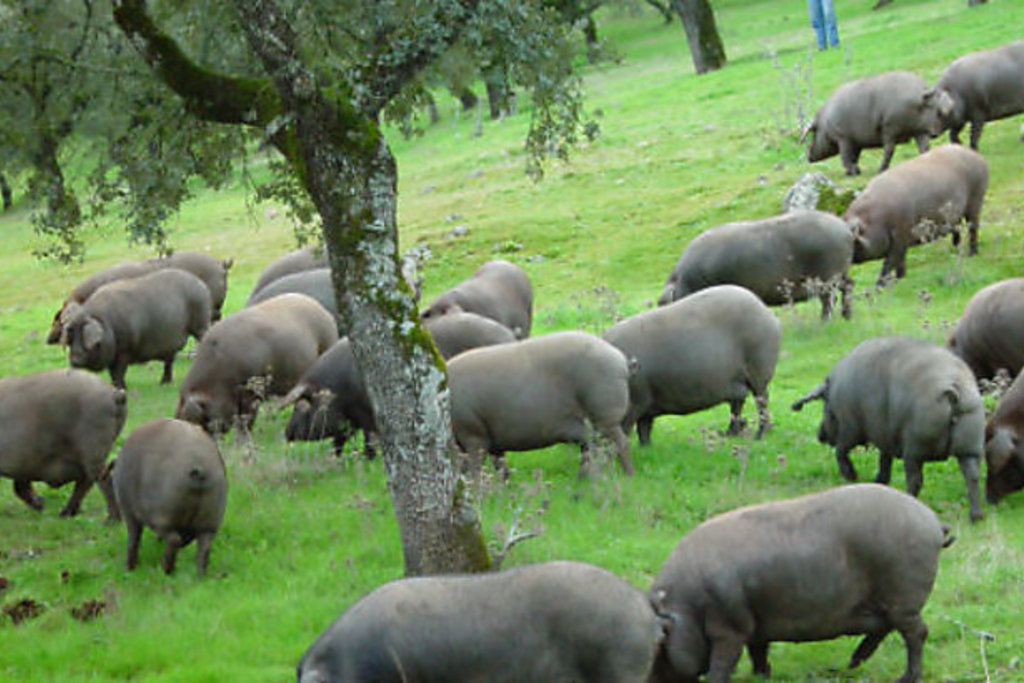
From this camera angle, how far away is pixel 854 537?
333 inches

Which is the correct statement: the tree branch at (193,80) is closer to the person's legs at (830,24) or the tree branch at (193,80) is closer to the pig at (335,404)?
the pig at (335,404)

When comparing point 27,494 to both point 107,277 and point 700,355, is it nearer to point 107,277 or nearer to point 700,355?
point 700,355

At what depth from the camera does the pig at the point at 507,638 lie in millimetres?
7832

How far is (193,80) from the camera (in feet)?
34.4

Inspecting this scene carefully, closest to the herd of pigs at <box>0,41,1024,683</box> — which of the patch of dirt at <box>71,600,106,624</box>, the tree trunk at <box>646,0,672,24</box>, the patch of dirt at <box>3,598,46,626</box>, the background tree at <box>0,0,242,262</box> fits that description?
the patch of dirt at <box>71,600,106,624</box>

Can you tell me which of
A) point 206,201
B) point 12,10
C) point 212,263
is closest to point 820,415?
point 12,10

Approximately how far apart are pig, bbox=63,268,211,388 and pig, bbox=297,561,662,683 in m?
11.6

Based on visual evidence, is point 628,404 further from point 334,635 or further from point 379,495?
point 334,635

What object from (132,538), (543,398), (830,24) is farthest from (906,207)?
(830,24)

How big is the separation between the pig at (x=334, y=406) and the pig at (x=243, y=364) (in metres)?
0.56

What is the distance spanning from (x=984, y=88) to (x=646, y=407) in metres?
12.7

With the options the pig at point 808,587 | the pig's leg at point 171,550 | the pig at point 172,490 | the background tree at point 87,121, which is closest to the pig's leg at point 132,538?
the pig at point 172,490

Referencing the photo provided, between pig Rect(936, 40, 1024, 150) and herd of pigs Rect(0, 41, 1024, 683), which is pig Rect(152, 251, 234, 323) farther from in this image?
pig Rect(936, 40, 1024, 150)

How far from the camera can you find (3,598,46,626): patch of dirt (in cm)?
1081
